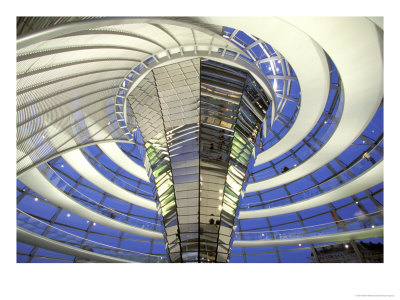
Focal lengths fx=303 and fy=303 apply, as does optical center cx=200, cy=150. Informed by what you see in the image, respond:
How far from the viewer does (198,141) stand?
14523 millimetres

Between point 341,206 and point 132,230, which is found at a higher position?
point 341,206

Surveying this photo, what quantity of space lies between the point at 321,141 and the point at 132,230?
63.9 ft

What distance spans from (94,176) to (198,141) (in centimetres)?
1522

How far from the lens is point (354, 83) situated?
45.0 feet

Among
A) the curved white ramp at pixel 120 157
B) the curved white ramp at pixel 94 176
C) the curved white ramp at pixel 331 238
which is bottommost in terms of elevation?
the curved white ramp at pixel 331 238

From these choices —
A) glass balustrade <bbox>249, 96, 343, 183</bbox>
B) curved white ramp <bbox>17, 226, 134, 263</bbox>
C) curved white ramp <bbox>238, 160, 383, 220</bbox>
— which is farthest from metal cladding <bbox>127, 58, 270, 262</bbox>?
curved white ramp <bbox>238, 160, 383, 220</bbox>

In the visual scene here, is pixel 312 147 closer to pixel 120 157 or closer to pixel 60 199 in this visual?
pixel 120 157

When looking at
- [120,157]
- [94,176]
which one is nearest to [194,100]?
[120,157]

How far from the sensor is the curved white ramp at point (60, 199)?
2228 cm

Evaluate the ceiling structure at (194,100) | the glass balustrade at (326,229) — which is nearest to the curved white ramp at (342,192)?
the ceiling structure at (194,100)

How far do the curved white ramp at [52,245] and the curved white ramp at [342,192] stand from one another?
14077mm

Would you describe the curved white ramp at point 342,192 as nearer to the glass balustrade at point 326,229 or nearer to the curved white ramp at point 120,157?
the glass balustrade at point 326,229
